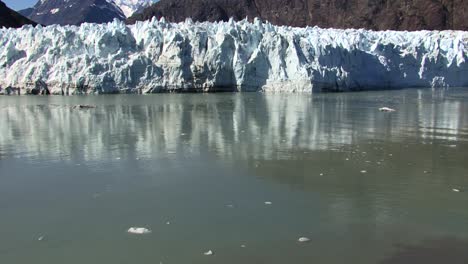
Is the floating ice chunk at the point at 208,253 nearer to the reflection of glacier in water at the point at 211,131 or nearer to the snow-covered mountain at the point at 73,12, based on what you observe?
the reflection of glacier in water at the point at 211,131

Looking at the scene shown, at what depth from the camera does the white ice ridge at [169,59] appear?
2319 cm

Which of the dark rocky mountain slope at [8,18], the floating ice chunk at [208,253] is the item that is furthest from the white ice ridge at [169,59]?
the dark rocky mountain slope at [8,18]

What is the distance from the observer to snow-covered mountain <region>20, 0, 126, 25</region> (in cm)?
14250

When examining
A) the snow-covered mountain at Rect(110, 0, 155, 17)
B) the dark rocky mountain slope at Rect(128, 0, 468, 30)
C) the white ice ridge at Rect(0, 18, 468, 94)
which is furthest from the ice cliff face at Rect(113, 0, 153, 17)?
the white ice ridge at Rect(0, 18, 468, 94)

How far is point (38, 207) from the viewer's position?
438 centimetres

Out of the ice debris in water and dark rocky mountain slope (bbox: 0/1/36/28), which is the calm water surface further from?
dark rocky mountain slope (bbox: 0/1/36/28)

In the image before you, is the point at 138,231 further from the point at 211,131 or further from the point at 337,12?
the point at 337,12

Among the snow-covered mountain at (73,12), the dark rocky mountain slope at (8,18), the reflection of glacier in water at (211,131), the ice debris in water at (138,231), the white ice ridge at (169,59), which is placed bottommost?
the ice debris in water at (138,231)

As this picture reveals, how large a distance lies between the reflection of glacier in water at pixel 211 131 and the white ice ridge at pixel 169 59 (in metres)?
9.73

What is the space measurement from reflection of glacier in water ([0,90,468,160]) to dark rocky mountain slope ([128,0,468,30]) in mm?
64909

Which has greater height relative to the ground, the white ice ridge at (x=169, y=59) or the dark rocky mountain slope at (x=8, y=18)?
the dark rocky mountain slope at (x=8, y=18)

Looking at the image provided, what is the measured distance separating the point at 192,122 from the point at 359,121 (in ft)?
11.8

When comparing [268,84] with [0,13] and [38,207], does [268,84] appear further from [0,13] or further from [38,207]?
[0,13]

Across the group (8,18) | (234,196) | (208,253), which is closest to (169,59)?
(234,196)
